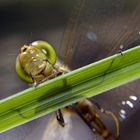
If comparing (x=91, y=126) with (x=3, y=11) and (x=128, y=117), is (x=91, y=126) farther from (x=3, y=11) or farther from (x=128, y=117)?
(x=3, y=11)

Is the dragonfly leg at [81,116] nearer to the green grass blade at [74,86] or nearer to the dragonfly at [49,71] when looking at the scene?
the dragonfly at [49,71]

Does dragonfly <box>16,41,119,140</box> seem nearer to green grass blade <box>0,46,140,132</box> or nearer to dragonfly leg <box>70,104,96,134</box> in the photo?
dragonfly leg <box>70,104,96,134</box>

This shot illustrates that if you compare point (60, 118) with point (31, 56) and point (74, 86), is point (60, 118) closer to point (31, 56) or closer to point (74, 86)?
point (31, 56)

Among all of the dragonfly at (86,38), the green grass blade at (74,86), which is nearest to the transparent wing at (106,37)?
the dragonfly at (86,38)

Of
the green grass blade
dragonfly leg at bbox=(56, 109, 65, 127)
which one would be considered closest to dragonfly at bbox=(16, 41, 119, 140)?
dragonfly leg at bbox=(56, 109, 65, 127)

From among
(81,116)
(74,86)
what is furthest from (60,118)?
(74,86)

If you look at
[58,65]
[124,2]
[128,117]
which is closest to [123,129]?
[128,117]

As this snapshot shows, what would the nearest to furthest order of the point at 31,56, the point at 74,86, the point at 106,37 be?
the point at 74,86 < the point at 31,56 < the point at 106,37
